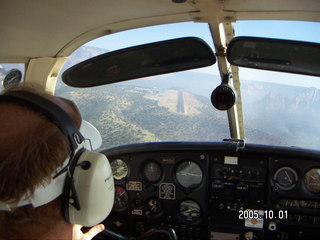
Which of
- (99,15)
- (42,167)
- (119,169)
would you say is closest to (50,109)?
(42,167)

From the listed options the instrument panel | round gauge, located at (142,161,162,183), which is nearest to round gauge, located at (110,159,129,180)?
the instrument panel

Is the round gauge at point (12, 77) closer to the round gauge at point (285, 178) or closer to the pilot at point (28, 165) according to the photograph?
the pilot at point (28, 165)

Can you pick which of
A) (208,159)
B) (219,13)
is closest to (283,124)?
(208,159)

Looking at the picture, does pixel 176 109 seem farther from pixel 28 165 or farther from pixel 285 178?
pixel 28 165

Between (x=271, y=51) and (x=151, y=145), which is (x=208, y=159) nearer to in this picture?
(x=151, y=145)

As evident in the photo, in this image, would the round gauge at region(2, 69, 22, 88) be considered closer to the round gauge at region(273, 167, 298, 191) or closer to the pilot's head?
the pilot's head

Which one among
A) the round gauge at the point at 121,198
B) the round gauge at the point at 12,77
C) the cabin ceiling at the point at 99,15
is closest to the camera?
the cabin ceiling at the point at 99,15

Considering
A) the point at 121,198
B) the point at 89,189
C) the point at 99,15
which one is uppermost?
the point at 99,15

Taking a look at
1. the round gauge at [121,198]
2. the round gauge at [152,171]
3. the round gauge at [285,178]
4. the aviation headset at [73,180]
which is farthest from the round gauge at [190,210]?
the aviation headset at [73,180]
